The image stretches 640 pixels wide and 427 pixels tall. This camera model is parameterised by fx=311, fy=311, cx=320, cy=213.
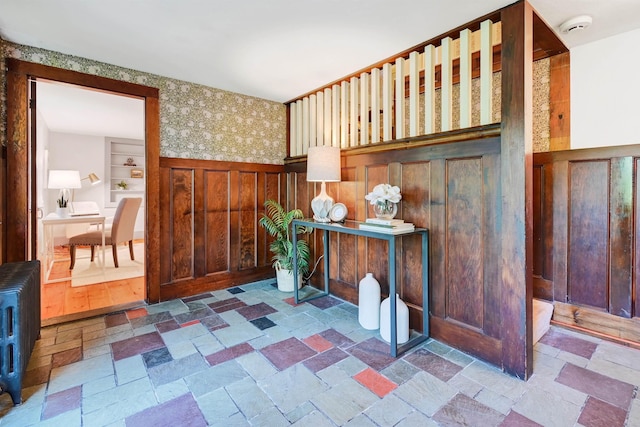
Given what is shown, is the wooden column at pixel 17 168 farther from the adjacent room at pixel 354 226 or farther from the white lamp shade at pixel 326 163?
the white lamp shade at pixel 326 163

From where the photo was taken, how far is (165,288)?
3092mm

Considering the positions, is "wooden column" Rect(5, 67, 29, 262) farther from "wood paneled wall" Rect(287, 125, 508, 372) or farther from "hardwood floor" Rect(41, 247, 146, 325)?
"wood paneled wall" Rect(287, 125, 508, 372)

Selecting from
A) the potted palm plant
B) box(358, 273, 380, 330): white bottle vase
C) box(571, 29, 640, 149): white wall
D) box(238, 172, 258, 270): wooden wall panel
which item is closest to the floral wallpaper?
box(238, 172, 258, 270): wooden wall panel

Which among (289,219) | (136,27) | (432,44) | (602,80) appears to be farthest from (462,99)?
(136,27)

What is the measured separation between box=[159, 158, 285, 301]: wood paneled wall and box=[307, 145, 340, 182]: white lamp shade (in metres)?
1.10

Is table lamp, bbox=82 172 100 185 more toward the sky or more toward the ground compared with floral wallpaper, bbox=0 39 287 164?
more toward the ground

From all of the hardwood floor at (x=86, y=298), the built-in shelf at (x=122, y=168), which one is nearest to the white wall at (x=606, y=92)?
the hardwood floor at (x=86, y=298)

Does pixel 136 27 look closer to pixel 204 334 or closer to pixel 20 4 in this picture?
pixel 20 4

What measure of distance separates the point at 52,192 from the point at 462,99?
7.45m

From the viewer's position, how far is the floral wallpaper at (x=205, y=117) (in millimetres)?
2660

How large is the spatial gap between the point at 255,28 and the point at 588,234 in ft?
9.55

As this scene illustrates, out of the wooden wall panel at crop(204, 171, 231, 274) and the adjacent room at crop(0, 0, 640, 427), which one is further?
the wooden wall panel at crop(204, 171, 231, 274)

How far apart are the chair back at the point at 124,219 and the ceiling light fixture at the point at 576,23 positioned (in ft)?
16.1

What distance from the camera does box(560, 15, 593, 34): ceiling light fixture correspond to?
201cm
